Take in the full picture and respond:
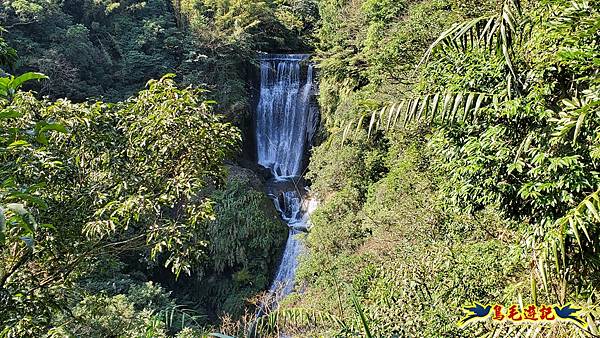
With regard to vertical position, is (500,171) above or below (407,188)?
above

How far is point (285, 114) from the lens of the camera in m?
16.3

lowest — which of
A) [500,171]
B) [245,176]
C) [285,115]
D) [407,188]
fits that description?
[245,176]

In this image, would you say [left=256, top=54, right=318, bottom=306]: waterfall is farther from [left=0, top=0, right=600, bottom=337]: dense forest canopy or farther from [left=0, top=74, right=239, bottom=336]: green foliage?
[left=0, top=74, right=239, bottom=336]: green foliage

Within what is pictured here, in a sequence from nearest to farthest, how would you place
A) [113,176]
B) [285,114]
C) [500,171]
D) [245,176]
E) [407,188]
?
1. [500,171]
2. [113,176]
3. [407,188]
4. [245,176]
5. [285,114]

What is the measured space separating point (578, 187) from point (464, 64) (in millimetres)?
1185

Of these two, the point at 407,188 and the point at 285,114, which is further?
the point at 285,114

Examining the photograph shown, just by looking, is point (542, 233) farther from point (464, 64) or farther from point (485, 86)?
point (464, 64)

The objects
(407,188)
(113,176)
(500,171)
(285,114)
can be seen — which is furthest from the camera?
(285,114)

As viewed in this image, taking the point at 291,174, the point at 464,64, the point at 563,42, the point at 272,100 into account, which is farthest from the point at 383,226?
the point at 272,100

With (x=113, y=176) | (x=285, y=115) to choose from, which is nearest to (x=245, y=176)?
(x=285, y=115)

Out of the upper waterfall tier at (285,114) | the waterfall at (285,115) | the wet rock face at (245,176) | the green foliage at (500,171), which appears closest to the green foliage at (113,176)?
the green foliage at (500,171)

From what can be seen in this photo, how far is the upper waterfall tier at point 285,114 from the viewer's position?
16.0 metres

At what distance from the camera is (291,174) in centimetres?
1605

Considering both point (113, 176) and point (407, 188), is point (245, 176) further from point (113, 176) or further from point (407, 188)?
point (113, 176)
